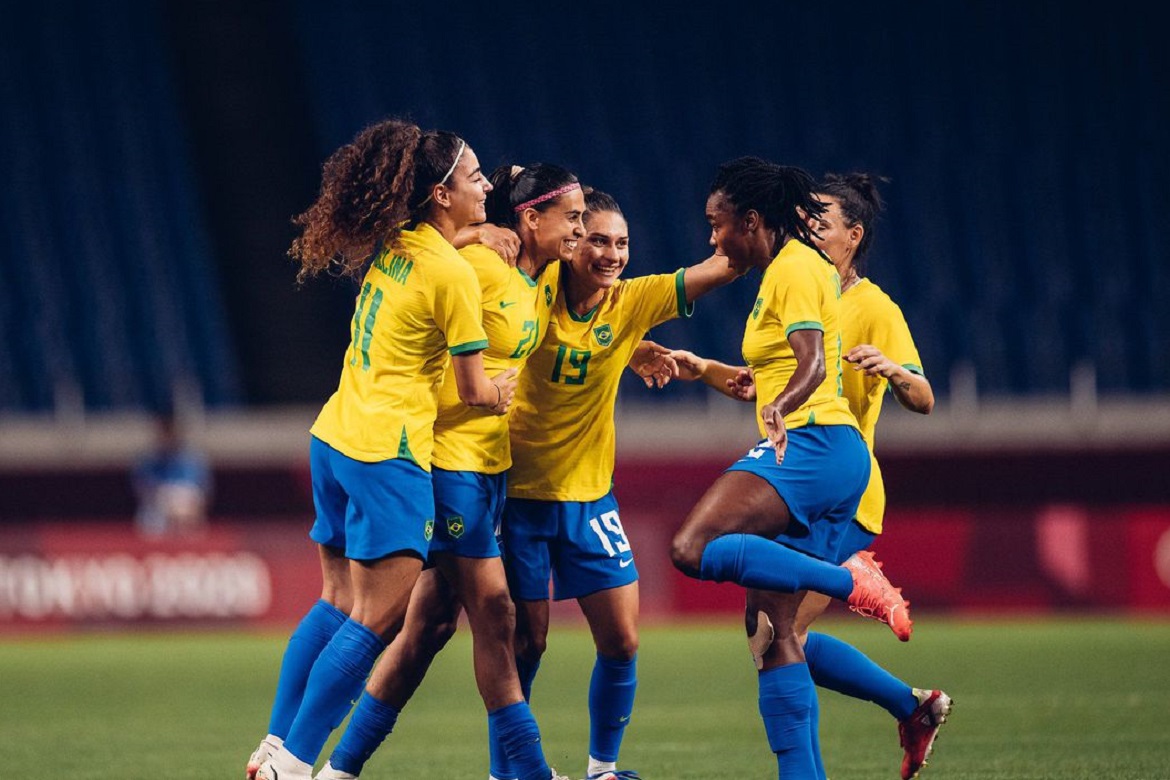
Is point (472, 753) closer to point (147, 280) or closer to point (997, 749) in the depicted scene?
point (997, 749)

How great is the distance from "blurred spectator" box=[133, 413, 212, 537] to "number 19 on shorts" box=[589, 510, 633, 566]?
976cm

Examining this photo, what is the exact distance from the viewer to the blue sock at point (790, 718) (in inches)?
206

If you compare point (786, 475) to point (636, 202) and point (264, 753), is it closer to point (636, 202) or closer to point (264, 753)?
point (264, 753)

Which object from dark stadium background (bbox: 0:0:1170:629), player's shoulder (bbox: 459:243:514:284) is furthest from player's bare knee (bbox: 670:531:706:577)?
dark stadium background (bbox: 0:0:1170:629)

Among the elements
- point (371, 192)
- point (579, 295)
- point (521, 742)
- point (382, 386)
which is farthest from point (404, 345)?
point (521, 742)

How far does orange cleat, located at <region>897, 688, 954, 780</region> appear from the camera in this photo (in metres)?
5.91

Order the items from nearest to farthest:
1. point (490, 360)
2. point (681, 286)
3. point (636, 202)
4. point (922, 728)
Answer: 1. point (490, 360)
2. point (922, 728)
3. point (681, 286)
4. point (636, 202)

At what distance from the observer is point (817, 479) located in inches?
214

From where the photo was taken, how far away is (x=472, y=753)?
281 inches

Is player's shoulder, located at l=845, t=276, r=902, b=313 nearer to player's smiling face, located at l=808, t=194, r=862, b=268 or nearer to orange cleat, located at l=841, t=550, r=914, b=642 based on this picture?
player's smiling face, located at l=808, t=194, r=862, b=268

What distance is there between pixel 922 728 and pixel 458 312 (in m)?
2.19

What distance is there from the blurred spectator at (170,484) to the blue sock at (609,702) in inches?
386

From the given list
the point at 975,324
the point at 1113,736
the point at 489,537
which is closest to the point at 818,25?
the point at 975,324

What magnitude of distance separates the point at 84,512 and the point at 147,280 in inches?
139
